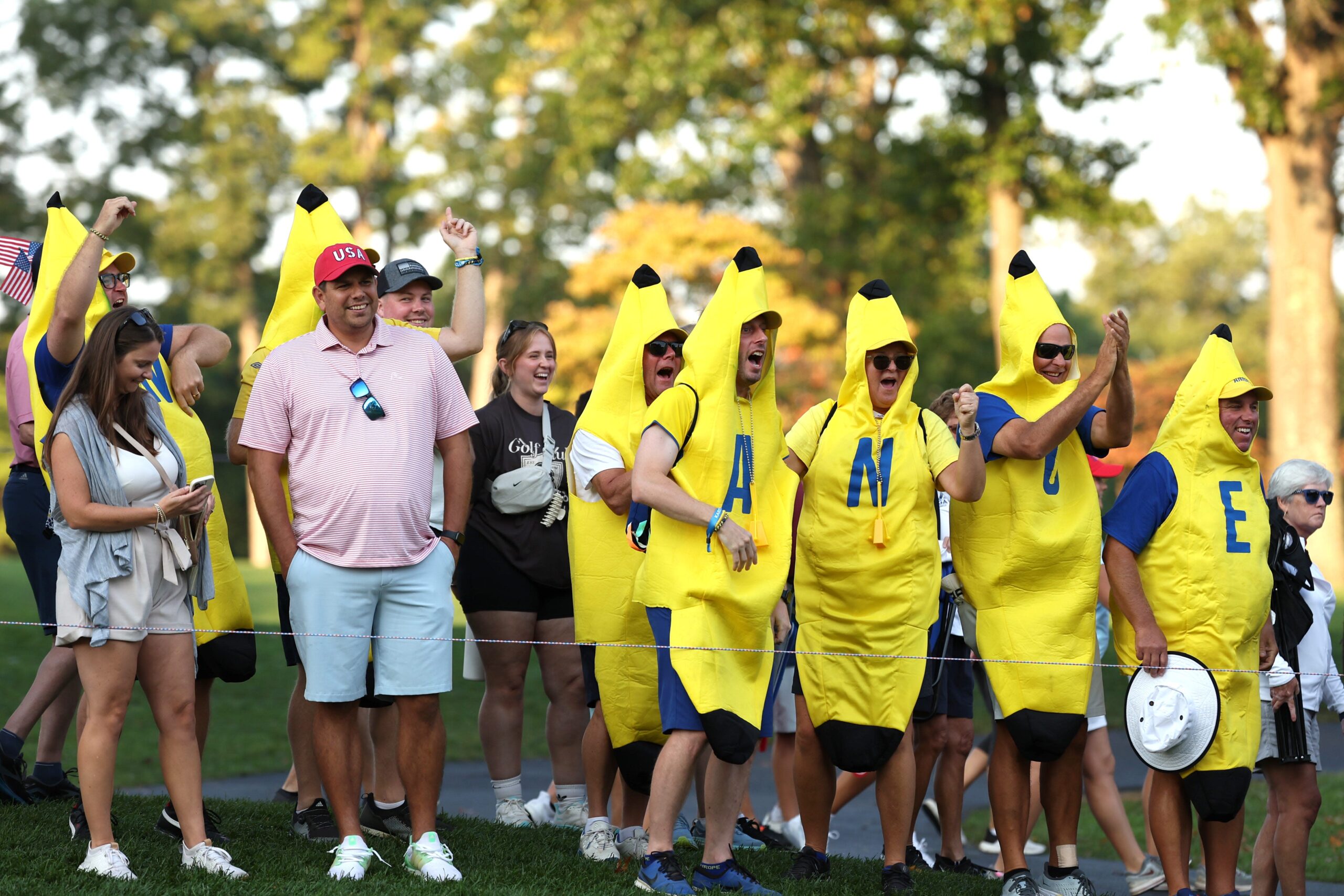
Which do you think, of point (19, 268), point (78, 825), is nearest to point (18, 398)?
point (19, 268)

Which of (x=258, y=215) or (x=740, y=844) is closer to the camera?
(x=740, y=844)

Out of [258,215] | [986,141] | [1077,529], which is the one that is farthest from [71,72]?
[1077,529]

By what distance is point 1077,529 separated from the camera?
225 inches

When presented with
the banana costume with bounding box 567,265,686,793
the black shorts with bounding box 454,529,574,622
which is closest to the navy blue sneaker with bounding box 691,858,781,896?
the banana costume with bounding box 567,265,686,793

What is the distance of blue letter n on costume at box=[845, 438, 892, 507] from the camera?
5.64m

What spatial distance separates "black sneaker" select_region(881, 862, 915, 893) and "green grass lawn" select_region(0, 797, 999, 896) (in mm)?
56

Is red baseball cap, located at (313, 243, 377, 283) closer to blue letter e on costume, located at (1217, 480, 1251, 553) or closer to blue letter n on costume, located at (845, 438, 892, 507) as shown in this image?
blue letter n on costume, located at (845, 438, 892, 507)

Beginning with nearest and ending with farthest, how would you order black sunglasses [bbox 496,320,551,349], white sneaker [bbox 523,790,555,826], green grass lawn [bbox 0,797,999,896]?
1. green grass lawn [bbox 0,797,999,896]
2. black sunglasses [bbox 496,320,551,349]
3. white sneaker [bbox 523,790,555,826]

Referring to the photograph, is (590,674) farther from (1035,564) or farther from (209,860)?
(1035,564)

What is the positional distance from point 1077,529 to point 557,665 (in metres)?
2.50

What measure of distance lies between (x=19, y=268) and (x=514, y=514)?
261 centimetres

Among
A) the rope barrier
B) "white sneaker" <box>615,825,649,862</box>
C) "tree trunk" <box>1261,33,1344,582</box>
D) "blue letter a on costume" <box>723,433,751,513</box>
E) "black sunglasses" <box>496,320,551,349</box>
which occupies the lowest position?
"white sneaker" <box>615,825,649,862</box>

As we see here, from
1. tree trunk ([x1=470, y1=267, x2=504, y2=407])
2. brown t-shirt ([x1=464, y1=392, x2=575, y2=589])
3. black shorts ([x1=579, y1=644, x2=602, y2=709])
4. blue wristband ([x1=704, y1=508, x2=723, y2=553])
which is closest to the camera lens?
blue wristband ([x1=704, y1=508, x2=723, y2=553])

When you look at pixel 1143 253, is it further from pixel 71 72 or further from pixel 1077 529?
pixel 1077 529
